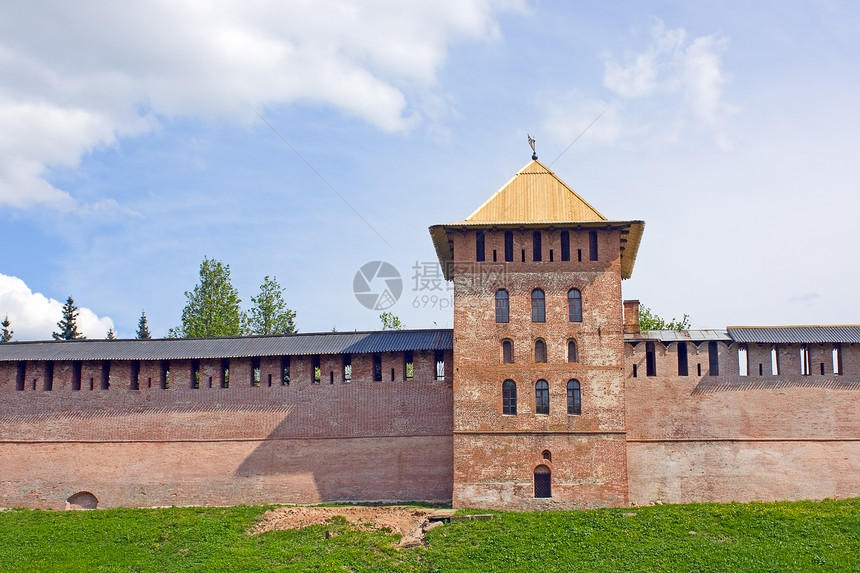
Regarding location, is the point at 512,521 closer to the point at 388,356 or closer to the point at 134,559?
the point at 388,356

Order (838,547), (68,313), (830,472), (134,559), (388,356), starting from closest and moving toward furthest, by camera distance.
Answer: (838,547), (134,559), (830,472), (388,356), (68,313)

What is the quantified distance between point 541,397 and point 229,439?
30.6ft

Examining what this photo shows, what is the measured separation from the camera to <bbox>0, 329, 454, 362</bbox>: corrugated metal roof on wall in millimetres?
26281

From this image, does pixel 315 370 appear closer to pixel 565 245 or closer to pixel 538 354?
pixel 538 354

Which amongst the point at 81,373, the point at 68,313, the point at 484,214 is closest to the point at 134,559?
the point at 81,373

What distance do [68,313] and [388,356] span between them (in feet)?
100

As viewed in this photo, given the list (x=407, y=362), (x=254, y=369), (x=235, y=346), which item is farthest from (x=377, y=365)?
(x=235, y=346)

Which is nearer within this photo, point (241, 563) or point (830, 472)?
point (241, 563)

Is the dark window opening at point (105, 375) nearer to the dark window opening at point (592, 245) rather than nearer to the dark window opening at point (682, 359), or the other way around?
the dark window opening at point (592, 245)

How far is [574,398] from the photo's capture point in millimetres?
24234

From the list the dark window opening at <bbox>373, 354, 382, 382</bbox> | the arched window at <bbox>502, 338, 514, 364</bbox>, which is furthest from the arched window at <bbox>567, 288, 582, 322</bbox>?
the dark window opening at <bbox>373, 354, 382, 382</bbox>

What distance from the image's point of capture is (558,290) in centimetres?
2477

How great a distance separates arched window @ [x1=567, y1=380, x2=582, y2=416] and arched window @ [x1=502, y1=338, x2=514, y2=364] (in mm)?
1724

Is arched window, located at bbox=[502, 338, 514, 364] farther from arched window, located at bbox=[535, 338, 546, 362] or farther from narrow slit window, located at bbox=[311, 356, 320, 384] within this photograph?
narrow slit window, located at bbox=[311, 356, 320, 384]
